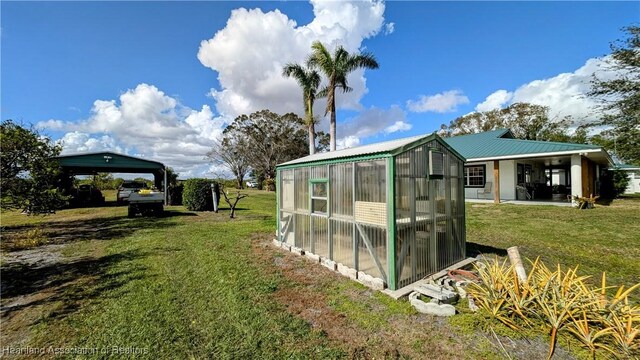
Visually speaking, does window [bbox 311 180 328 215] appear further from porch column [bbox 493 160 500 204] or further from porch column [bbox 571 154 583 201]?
porch column [bbox 571 154 583 201]

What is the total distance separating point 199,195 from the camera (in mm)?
16156

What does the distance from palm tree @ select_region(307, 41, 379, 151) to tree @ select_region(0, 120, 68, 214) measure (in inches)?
496

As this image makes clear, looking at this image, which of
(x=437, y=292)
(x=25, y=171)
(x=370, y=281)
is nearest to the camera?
(x=437, y=292)

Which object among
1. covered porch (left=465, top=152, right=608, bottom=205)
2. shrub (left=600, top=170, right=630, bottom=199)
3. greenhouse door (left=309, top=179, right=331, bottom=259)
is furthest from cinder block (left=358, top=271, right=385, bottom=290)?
shrub (left=600, top=170, right=630, bottom=199)

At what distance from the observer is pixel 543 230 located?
9430 mm

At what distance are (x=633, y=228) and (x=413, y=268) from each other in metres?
10.2

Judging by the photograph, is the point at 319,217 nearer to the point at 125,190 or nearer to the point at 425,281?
the point at 425,281

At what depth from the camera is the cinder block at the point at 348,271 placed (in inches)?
208

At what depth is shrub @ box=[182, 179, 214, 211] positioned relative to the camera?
16141 millimetres

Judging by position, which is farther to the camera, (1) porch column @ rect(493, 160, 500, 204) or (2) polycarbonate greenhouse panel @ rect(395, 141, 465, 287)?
(1) porch column @ rect(493, 160, 500, 204)

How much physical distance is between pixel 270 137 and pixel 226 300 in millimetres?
34003

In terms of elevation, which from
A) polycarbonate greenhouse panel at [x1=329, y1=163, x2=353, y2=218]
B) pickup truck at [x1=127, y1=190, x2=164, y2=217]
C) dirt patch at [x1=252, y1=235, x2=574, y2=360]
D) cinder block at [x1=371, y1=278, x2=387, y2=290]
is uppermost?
polycarbonate greenhouse panel at [x1=329, y1=163, x2=353, y2=218]


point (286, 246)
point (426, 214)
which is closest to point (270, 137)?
point (286, 246)

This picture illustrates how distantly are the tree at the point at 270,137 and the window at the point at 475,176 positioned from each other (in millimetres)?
22885
